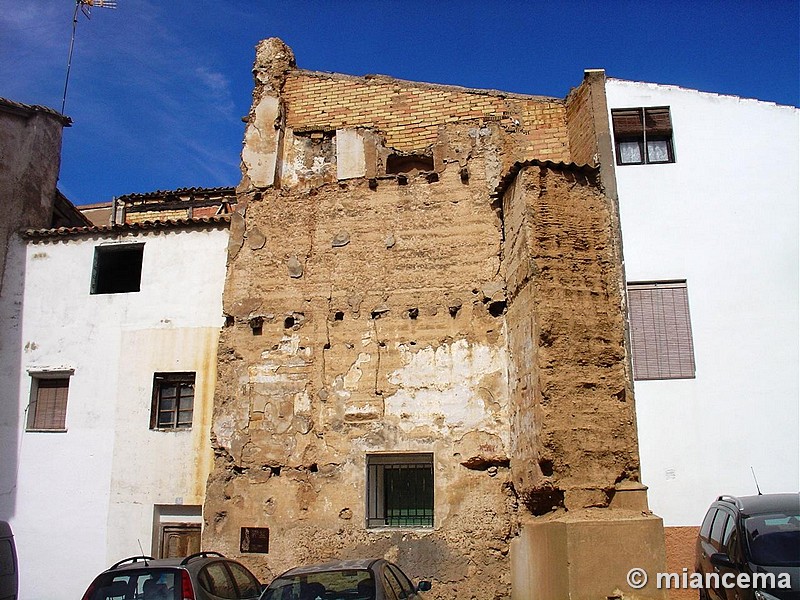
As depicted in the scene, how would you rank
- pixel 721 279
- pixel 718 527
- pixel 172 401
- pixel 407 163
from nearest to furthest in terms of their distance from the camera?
pixel 718 527 < pixel 721 279 < pixel 172 401 < pixel 407 163

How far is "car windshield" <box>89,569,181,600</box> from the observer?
7.08m

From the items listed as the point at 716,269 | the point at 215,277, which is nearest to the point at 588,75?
the point at 716,269

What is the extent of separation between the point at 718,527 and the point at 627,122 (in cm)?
636

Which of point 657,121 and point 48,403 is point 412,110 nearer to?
point 657,121

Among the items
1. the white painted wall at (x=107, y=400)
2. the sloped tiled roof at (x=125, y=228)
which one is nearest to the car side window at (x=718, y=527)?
the white painted wall at (x=107, y=400)

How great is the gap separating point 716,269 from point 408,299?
180 inches

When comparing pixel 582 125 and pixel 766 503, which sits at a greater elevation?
pixel 582 125

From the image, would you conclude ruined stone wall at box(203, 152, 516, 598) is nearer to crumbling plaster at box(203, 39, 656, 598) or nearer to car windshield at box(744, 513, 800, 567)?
crumbling plaster at box(203, 39, 656, 598)

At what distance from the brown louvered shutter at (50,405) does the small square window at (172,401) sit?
1.64 meters

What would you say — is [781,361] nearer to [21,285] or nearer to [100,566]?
[100,566]

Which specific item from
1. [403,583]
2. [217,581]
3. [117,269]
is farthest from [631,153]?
[117,269]

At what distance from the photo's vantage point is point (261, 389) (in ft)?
35.9

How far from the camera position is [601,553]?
7.23m

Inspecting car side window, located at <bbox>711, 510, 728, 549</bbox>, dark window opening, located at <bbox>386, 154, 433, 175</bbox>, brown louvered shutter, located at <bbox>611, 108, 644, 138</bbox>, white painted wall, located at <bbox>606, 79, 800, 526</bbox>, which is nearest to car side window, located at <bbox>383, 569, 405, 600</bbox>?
car side window, located at <bbox>711, 510, 728, 549</bbox>
